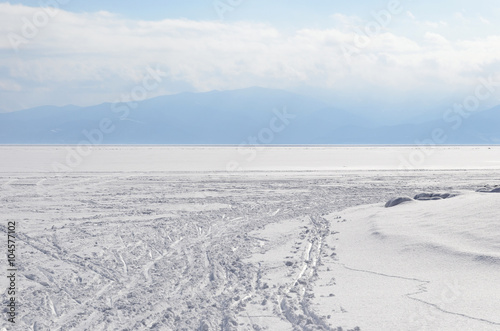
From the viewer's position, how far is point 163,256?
8.47 metres

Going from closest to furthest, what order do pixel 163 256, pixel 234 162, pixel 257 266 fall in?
pixel 257 266, pixel 163 256, pixel 234 162

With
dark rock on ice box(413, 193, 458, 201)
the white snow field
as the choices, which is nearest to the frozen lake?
the white snow field

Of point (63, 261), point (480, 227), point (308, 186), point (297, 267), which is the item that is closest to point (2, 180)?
point (308, 186)

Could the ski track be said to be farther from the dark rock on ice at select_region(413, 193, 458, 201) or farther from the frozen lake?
the frozen lake

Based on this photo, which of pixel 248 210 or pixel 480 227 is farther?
pixel 248 210

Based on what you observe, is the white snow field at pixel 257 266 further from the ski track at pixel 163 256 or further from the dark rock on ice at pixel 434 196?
the dark rock on ice at pixel 434 196

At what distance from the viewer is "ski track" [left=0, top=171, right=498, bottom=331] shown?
5.46 metres

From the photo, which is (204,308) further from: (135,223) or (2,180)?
(2,180)

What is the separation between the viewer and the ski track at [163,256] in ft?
17.9

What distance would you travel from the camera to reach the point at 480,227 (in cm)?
820

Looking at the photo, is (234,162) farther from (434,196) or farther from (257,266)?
(257,266)

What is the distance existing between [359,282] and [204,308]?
7.05 feet

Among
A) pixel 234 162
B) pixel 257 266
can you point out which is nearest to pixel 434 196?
pixel 257 266

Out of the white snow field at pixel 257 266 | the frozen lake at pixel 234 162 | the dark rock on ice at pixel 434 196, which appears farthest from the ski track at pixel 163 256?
the frozen lake at pixel 234 162
